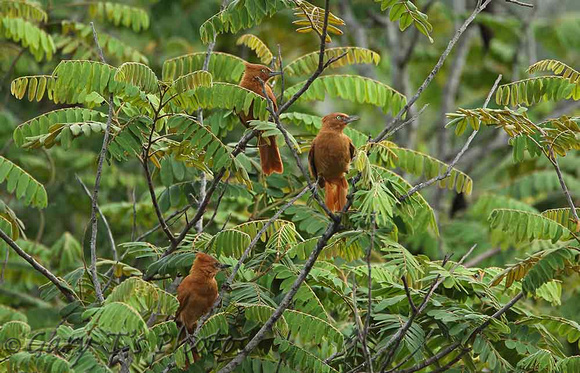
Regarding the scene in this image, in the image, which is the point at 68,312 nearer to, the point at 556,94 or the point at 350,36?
the point at 556,94

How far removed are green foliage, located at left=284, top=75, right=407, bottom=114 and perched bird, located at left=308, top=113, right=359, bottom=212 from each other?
19.4 inches

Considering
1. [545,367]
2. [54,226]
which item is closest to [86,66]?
[545,367]

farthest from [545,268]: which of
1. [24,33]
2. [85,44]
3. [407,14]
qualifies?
[85,44]

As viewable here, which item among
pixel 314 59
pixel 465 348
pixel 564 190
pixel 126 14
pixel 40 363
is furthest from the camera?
pixel 126 14

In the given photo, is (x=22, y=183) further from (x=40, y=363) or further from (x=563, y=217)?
(x=563, y=217)

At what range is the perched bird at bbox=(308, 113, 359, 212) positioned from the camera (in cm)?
549

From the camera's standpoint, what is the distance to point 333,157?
18.0 ft

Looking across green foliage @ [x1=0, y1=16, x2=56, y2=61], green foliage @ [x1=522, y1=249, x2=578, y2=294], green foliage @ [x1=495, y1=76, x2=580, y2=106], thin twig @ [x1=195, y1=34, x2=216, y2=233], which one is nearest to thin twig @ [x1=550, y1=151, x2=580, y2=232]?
green foliage @ [x1=522, y1=249, x2=578, y2=294]

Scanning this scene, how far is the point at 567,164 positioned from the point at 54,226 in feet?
22.8

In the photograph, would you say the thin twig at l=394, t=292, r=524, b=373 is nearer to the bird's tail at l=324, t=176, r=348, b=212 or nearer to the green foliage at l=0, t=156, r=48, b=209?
the bird's tail at l=324, t=176, r=348, b=212

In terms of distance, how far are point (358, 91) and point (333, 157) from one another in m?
0.80

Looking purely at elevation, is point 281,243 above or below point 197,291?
above

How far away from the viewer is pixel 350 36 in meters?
13.5

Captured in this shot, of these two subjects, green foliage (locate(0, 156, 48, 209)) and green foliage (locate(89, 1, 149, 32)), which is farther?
green foliage (locate(89, 1, 149, 32))
